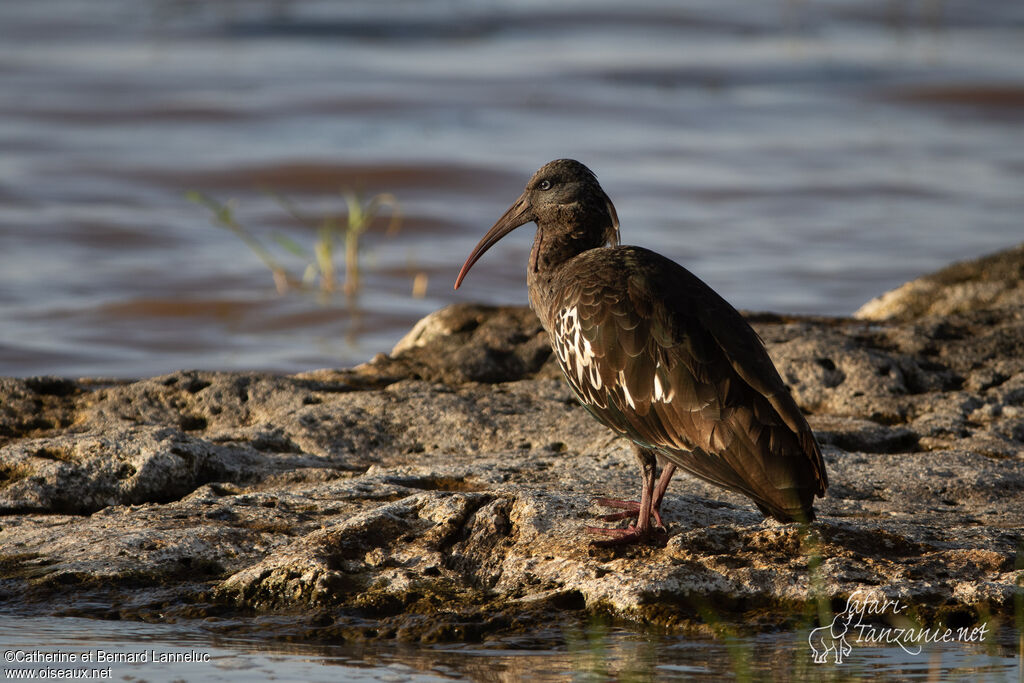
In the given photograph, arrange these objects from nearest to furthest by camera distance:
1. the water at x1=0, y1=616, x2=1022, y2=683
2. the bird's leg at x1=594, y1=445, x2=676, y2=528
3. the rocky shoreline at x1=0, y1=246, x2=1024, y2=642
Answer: the water at x1=0, y1=616, x2=1022, y2=683
the rocky shoreline at x1=0, y1=246, x2=1024, y2=642
the bird's leg at x1=594, y1=445, x2=676, y2=528

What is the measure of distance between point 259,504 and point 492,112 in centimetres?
1440

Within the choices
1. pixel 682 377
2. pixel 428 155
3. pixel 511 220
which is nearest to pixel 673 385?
pixel 682 377

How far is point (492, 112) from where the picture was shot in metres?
18.9

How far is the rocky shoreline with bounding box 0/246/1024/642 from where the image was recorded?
436 centimetres

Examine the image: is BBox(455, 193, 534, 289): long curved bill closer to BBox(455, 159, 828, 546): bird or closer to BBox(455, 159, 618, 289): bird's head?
BBox(455, 159, 618, 289): bird's head

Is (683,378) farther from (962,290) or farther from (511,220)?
(962,290)

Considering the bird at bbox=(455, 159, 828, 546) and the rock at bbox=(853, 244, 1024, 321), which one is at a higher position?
the rock at bbox=(853, 244, 1024, 321)

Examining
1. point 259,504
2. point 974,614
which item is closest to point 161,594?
point 259,504

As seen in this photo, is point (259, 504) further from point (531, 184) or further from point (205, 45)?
point (205, 45)

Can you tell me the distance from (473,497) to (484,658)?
840mm

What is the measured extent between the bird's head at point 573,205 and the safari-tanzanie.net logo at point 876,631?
7.82 ft

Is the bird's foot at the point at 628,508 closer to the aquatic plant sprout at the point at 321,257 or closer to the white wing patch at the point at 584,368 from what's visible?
the white wing patch at the point at 584,368

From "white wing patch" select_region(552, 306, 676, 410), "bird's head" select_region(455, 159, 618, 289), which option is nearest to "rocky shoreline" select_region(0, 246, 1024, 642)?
"white wing patch" select_region(552, 306, 676, 410)

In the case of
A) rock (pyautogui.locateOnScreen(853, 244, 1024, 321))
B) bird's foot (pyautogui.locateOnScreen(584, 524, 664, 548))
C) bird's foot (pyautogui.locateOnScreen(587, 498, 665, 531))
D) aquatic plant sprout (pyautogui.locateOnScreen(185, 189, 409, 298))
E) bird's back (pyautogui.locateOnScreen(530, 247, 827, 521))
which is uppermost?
aquatic plant sprout (pyautogui.locateOnScreen(185, 189, 409, 298))
